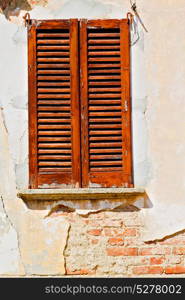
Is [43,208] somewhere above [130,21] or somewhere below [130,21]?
below

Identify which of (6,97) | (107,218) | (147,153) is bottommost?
(107,218)

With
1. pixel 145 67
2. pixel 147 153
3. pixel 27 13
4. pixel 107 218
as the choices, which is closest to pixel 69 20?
pixel 27 13

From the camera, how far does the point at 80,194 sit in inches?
247

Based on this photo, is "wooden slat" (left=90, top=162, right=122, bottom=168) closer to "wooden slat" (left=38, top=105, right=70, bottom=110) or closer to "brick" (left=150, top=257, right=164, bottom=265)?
"wooden slat" (left=38, top=105, right=70, bottom=110)

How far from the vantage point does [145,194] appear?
20.8ft

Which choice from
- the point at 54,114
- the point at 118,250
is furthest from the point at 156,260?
the point at 54,114

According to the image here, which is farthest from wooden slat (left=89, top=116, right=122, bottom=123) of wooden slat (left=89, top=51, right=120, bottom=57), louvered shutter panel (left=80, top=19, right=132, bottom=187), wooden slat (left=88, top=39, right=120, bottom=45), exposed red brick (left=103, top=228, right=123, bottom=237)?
exposed red brick (left=103, top=228, right=123, bottom=237)

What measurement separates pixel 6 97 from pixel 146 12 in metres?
1.47

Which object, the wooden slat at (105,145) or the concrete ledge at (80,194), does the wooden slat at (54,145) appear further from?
the concrete ledge at (80,194)

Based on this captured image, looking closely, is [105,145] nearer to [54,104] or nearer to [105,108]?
[105,108]

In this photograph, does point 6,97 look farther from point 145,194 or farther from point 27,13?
point 145,194

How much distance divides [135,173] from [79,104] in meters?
0.78

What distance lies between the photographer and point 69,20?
6.49 meters

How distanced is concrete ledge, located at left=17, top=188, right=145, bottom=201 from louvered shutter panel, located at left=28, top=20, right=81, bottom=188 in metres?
0.08
